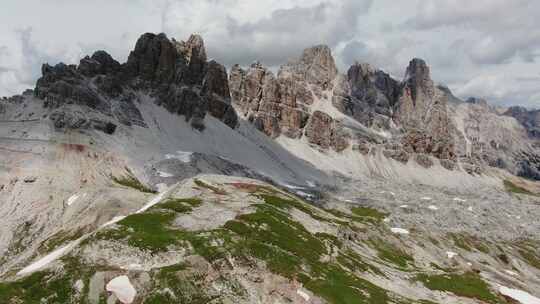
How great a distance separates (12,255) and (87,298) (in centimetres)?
7552

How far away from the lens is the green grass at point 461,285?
6938cm

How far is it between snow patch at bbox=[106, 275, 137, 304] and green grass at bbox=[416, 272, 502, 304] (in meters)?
49.9

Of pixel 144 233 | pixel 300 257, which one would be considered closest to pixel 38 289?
pixel 144 233

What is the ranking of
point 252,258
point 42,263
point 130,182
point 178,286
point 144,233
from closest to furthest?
point 178,286 → point 42,263 → point 252,258 → point 144,233 → point 130,182

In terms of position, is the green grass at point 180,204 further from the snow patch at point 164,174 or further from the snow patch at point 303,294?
the snow patch at point 164,174

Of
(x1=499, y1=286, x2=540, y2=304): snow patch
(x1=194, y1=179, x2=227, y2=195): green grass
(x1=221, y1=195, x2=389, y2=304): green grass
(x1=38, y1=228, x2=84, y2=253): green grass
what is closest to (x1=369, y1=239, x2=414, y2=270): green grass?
(x1=221, y1=195, x2=389, y2=304): green grass

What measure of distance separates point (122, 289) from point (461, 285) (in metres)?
57.3

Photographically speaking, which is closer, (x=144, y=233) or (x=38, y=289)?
(x=38, y=289)

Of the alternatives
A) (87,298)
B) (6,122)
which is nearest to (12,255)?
(87,298)

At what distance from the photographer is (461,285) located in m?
74.1

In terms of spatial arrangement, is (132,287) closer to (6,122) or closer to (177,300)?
(177,300)

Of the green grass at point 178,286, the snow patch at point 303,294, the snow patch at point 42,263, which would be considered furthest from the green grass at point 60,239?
the snow patch at point 303,294

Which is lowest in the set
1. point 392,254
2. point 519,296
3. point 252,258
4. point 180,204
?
point 392,254

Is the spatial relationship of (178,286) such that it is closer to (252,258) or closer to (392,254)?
(252,258)
